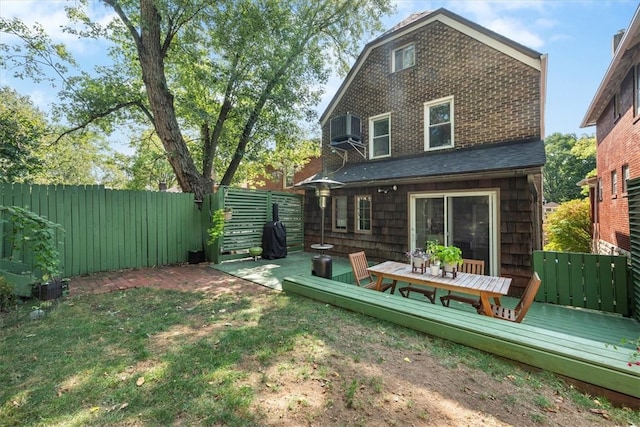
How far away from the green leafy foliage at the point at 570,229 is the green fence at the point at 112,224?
1399 cm

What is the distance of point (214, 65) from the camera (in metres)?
10.0

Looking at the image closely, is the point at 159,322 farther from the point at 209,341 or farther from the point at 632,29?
the point at 632,29

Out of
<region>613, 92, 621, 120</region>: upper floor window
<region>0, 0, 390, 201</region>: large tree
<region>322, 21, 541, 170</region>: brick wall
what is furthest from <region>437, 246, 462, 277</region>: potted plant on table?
<region>613, 92, 621, 120</region>: upper floor window

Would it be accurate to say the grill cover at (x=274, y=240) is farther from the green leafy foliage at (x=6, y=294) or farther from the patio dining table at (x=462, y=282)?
the green leafy foliage at (x=6, y=294)

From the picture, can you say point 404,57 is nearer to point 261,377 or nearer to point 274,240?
point 274,240

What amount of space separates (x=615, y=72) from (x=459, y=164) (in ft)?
18.6

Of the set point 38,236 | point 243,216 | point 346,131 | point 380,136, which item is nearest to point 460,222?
point 380,136

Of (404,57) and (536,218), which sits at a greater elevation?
(404,57)

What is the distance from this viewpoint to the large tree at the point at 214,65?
8.32m

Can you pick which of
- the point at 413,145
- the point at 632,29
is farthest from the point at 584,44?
the point at 413,145

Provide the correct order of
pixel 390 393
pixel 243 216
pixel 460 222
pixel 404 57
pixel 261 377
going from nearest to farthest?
pixel 390 393, pixel 261 377, pixel 460 222, pixel 243 216, pixel 404 57

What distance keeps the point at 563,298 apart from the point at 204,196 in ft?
29.7

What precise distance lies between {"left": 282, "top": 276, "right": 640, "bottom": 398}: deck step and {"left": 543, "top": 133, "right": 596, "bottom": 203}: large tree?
36731 mm

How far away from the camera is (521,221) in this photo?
5766 mm
